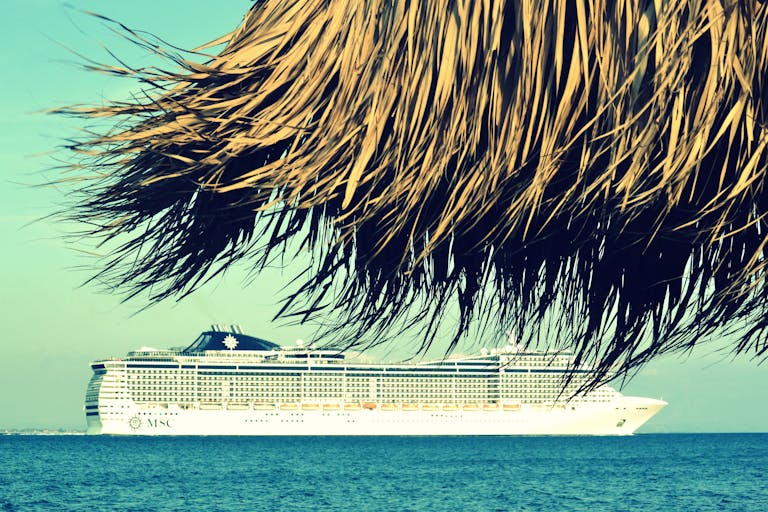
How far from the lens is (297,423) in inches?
3046

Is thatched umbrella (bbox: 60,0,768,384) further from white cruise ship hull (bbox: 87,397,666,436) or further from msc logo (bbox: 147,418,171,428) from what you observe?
msc logo (bbox: 147,418,171,428)

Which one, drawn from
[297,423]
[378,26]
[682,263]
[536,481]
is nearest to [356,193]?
[378,26]

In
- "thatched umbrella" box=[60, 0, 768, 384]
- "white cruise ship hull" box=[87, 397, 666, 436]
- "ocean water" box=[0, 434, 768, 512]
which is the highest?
"thatched umbrella" box=[60, 0, 768, 384]

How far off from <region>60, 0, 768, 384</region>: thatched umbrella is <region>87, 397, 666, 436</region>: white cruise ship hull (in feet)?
250

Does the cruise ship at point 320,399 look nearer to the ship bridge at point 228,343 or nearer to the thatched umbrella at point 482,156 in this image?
the ship bridge at point 228,343

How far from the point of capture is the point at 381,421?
256ft

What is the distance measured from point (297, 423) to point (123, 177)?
76974 mm

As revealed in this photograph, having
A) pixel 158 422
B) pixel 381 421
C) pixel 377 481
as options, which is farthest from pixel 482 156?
pixel 158 422

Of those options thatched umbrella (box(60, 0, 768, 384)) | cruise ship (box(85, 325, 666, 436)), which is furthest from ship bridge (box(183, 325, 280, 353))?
thatched umbrella (box(60, 0, 768, 384))

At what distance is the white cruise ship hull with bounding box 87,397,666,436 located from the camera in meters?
77.9

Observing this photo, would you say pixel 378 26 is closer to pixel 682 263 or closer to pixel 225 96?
pixel 225 96

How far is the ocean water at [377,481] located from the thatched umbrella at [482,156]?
34.9m

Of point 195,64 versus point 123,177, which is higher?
point 195,64

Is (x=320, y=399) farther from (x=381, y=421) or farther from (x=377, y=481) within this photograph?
(x=377, y=481)
